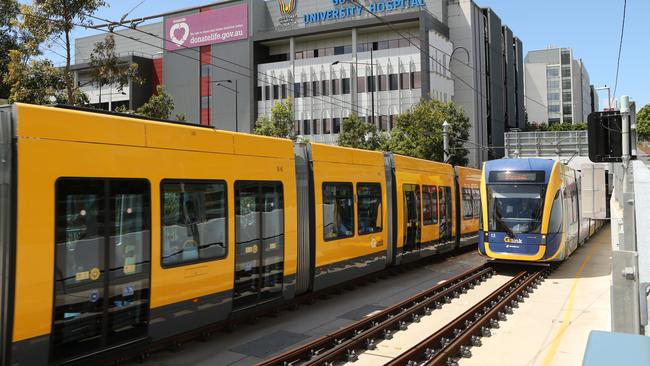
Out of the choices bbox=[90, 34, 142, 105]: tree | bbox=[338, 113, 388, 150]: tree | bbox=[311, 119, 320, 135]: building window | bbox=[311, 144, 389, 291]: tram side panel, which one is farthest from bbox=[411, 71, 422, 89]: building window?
bbox=[311, 144, 389, 291]: tram side panel

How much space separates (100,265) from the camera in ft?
20.9

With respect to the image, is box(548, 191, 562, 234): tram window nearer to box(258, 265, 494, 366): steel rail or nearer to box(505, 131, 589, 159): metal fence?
box(258, 265, 494, 366): steel rail

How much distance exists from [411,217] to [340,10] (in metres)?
45.9

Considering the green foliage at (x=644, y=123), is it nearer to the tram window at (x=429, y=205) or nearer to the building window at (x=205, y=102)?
the building window at (x=205, y=102)

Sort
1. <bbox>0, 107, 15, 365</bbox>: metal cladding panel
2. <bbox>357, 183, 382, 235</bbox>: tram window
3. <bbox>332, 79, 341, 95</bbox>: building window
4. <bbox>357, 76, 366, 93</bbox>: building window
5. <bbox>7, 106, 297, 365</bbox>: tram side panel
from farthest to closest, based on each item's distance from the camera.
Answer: <bbox>332, 79, 341, 95</bbox>: building window
<bbox>357, 76, 366, 93</bbox>: building window
<bbox>357, 183, 382, 235</bbox>: tram window
<bbox>7, 106, 297, 365</bbox>: tram side panel
<bbox>0, 107, 15, 365</bbox>: metal cladding panel

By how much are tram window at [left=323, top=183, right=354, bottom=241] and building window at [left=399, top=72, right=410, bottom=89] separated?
41.6 meters

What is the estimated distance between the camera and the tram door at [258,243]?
860 centimetres

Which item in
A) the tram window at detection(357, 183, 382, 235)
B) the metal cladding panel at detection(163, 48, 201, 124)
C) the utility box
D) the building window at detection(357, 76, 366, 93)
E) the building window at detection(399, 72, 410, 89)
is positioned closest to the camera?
the utility box

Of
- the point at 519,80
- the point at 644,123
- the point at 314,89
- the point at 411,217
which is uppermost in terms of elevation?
the point at 519,80

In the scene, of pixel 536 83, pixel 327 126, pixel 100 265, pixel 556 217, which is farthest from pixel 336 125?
pixel 536 83

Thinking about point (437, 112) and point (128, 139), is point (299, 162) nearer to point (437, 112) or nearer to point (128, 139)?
point (128, 139)

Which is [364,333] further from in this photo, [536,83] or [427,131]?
[536,83]

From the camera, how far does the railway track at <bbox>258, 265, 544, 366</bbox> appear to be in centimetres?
760

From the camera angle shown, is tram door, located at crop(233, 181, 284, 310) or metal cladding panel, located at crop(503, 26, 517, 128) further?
metal cladding panel, located at crop(503, 26, 517, 128)
